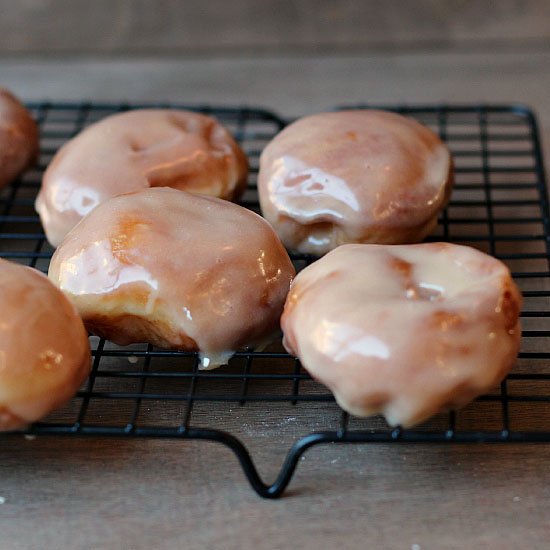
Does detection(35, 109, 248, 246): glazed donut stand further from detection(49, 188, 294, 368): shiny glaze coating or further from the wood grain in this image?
A: the wood grain

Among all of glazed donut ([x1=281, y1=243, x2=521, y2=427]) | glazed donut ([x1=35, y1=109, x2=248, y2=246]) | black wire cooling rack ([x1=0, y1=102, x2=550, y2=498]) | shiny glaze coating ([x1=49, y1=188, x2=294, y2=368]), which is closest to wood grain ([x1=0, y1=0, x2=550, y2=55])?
black wire cooling rack ([x1=0, y1=102, x2=550, y2=498])

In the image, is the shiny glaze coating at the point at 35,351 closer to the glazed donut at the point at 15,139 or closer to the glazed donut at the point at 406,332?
the glazed donut at the point at 406,332

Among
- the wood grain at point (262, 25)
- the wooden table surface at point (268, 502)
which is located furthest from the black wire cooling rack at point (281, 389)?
the wood grain at point (262, 25)

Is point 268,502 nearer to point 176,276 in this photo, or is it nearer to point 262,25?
point 176,276

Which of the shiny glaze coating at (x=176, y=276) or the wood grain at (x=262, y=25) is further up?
the shiny glaze coating at (x=176, y=276)

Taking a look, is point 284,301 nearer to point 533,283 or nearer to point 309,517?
point 309,517

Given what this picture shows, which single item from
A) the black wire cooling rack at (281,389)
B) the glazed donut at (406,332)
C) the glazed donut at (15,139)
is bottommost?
the black wire cooling rack at (281,389)

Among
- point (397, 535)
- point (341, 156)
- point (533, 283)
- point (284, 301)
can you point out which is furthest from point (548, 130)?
point (397, 535)
